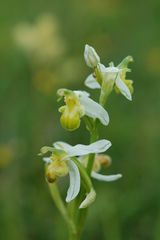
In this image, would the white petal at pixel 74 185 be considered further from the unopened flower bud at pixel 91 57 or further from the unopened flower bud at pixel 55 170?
the unopened flower bud at pixel 91 57

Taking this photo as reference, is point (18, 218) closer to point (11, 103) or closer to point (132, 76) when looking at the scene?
point (11, 103)

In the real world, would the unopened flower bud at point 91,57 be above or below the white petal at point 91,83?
above

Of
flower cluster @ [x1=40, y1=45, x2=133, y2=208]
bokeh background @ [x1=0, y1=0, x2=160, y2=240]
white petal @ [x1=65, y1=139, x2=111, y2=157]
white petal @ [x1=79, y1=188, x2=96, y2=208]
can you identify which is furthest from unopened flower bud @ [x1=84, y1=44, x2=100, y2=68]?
bokeh background @ [x1=0, y1=0, x2=160, y2=240]

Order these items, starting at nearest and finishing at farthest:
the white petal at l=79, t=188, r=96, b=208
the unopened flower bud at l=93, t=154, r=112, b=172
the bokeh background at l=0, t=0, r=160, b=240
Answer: the white petal at l=79, t=188, r=96, b=208
the unopened flower bud at l=93, t=154, r=112, b=172
the bokeh background at l=0, t=0, r=160, b=240

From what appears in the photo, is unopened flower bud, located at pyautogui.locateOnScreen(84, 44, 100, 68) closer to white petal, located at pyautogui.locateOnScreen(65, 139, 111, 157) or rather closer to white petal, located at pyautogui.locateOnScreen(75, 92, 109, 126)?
white petal, located at pyautogui.locateOnScreen(75, 92, 109, 126)

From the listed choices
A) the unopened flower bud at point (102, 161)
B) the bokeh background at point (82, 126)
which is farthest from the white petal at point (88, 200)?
the bokeh background at point (82, 126)

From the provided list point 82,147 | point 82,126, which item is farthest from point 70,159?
point 82,126

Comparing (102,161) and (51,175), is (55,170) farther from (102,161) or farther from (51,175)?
(102,161)
